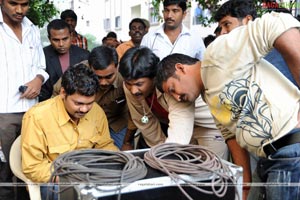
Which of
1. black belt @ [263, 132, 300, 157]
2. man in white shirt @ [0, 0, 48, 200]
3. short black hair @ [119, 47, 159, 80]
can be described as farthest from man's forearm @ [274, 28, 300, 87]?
man in white shirt @ [0, 0, 48, 200]

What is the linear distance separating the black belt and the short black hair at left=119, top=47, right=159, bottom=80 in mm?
816

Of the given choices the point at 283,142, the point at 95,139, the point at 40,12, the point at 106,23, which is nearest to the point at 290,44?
the point at 283,142

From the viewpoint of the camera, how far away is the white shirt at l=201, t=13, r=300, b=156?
5.15ft

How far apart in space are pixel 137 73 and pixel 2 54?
1044 mm

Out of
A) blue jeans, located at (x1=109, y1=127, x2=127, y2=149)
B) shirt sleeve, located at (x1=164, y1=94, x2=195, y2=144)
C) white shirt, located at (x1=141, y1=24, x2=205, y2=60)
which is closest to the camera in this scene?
shirt sleeve, located at (x1=164, y1=94, x2=195, y2=144)

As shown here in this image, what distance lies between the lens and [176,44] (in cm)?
343

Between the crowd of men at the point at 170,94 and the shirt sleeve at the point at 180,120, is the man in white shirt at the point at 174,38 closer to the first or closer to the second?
the crowd of men at the point at 170,94

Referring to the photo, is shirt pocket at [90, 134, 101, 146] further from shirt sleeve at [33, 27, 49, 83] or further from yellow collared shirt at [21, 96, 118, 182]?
shirt sleeve at [33, 27, 49, 83]

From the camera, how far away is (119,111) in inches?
117

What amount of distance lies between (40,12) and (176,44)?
3445mm

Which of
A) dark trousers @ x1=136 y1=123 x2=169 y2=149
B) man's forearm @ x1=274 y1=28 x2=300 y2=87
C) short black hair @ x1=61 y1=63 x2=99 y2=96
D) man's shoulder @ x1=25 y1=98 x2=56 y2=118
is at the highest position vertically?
man's forearm @ x1=274 y1=28 x2=300 y2=87

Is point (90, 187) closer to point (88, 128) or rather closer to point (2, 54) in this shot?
point (88, 128)

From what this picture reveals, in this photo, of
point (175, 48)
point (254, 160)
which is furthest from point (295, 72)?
point (175, 48)

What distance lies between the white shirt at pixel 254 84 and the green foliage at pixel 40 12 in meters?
4.45
